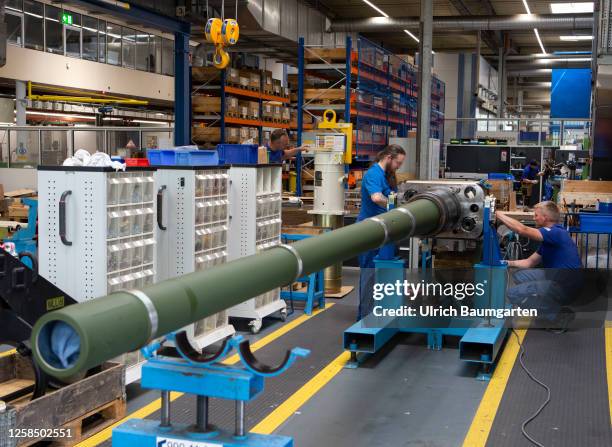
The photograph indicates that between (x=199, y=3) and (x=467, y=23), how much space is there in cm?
959

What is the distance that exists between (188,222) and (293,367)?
148 centimetres

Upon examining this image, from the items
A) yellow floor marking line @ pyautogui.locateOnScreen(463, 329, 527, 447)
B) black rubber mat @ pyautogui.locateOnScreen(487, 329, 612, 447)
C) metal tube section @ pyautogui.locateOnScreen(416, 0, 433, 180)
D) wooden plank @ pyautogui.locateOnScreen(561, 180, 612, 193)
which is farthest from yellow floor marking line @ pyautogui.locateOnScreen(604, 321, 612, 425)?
metal tube section @ pyautogui.locateOnScreen(416, 0, 433, 180)

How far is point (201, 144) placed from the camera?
1426cm

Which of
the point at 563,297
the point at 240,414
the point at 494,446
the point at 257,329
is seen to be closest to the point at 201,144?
the point at 257,329

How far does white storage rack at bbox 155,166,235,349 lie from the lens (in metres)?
6.16

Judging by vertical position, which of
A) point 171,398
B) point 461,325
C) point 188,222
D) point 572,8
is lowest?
point 171,398

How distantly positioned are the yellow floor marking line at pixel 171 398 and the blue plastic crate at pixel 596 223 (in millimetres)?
2905

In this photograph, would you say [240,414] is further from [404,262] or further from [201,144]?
[201,144]

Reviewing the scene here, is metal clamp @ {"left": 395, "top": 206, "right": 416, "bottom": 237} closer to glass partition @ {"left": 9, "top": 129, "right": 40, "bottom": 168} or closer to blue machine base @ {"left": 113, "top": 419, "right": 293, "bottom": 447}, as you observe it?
blue machine base @ {"left": 113, "top": 419, "right": 293, "bottom": 447}

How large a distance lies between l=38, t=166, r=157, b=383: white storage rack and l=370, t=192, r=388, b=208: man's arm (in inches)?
108

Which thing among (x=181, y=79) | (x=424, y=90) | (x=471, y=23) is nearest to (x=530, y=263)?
(x=424, y=90)

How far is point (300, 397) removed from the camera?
5.61 metres

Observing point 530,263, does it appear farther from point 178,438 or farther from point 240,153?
point 178,438

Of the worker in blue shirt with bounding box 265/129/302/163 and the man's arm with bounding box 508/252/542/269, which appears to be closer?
the man's arm with bounding box 508/252/542/269
